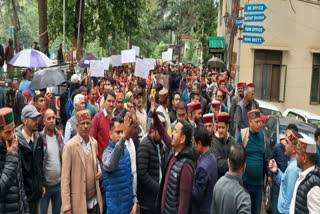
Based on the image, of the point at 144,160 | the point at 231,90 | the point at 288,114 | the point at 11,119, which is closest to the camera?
the point at 11,119

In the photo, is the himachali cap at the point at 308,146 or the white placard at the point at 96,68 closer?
the himachali cap at the point at 308,146

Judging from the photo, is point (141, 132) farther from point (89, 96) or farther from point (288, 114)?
point (288, 114)

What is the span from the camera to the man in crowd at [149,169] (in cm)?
538

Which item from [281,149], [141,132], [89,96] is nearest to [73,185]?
[141,132]

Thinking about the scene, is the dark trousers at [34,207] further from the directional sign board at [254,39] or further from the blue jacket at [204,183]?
the directional sign board at [254,39]

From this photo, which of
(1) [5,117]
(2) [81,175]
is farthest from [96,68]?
(1) [5,117]

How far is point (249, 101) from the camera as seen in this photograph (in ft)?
28.4

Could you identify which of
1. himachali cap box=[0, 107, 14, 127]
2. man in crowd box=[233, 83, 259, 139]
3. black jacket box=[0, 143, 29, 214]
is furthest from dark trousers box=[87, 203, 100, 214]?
man in crowd box=[233, 83, 259, 139]

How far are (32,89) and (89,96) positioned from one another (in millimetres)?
1742

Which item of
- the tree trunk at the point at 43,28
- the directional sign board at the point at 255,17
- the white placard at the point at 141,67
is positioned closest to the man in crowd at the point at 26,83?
the white placard at the point at 141,67

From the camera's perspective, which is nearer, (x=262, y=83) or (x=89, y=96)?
(x=89, y=96)

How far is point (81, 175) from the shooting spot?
518 centimetres

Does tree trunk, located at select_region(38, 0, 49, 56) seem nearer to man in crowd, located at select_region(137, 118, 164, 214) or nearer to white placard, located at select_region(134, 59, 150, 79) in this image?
white placard, located at select_region(134, 59, 150, 79)

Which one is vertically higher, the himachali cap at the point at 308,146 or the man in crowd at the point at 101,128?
the himachali cap at the point at 308,146
